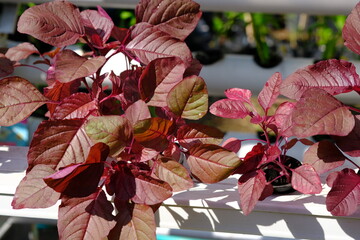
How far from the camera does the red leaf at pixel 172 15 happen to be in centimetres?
58

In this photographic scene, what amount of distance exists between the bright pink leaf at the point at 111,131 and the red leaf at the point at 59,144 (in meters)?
0.04

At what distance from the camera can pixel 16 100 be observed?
57cm

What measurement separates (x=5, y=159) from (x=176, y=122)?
1.04 ft

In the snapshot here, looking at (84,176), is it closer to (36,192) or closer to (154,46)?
(36,192)

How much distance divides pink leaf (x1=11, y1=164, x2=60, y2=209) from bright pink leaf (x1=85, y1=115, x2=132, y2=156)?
7cm

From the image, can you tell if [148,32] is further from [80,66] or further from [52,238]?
[52,238]

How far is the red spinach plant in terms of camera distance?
0.50m

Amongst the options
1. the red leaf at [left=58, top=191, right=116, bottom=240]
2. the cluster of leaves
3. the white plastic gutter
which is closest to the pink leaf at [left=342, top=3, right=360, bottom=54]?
the cluster of leaves

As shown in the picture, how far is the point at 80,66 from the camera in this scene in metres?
0.52

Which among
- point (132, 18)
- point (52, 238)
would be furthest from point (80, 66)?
point (132, 18)

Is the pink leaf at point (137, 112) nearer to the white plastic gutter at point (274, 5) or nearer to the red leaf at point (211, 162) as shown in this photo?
the red leaf at point (211, 162)

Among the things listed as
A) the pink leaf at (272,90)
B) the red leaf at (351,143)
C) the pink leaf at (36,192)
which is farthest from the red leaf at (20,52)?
the red leaf at (351,143)

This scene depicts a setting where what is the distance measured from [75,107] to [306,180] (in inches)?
11.6

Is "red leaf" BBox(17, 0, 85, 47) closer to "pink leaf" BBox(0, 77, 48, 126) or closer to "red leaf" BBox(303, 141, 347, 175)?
"pink leaf" BBox(0, 77, 48, 126)
